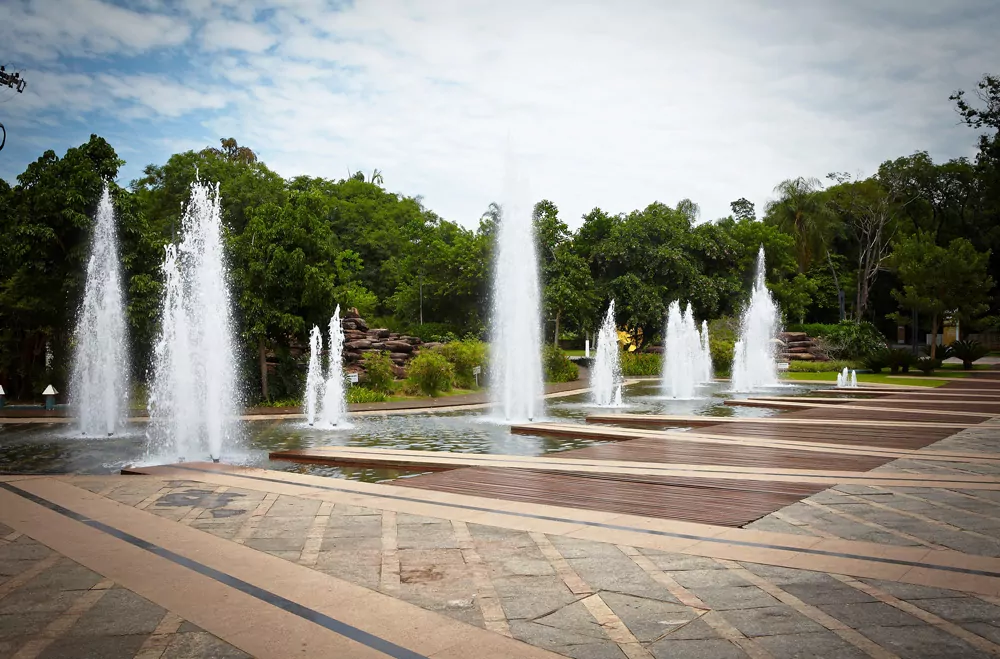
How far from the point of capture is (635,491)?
7602 millimetres

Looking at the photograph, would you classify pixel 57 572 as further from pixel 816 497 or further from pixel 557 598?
pixel 816 497

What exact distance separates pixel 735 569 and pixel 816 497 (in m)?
2.69

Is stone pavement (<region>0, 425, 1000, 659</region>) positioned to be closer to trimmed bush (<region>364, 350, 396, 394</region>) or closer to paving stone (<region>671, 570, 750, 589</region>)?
paving stone (<region>671, 570, 750, 589</region>)

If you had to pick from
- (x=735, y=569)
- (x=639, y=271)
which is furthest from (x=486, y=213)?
(x=735, y=569)

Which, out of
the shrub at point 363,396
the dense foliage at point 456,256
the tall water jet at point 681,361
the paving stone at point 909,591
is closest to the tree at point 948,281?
the dense foliage at point 456,256

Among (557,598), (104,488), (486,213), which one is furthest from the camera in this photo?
(486,213)

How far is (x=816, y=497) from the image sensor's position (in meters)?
7.25

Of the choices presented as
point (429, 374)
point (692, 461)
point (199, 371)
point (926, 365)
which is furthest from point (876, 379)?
point (199, 371)

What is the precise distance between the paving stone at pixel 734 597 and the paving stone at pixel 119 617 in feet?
10.3

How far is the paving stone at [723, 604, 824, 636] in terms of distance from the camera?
393cm

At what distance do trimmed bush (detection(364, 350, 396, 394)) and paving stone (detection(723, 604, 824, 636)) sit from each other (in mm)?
19030

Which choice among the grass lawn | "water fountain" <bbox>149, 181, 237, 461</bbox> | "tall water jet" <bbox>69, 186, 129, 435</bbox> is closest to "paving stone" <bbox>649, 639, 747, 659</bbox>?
Answer: "water fountain" <bbox>149, 181, 237, 461</bbox>

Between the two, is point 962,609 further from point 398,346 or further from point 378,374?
point 398,346

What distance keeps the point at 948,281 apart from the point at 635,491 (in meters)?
36.1
